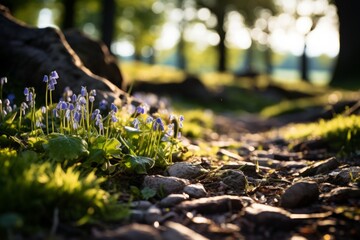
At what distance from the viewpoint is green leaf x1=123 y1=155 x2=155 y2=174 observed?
12.6 feet

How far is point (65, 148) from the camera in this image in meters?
3.54

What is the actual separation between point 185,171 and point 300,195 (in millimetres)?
1179

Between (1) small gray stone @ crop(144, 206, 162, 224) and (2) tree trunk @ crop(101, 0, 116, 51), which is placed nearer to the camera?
(1) small gray stone @ crop(144, 206, 162, 224)

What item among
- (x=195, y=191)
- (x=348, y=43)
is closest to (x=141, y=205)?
(x=195, y=191)

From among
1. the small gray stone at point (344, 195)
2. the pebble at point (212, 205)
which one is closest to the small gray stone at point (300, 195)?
the small gray stone at point (344, 195)

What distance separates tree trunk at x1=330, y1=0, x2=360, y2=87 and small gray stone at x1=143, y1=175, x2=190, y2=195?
22.7 metres

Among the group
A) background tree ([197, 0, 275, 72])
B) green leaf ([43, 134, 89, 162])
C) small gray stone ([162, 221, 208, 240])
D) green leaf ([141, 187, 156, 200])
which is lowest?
green leaf ([141, 187, 156, 200])

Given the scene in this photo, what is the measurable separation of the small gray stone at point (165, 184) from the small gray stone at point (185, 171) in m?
0.33

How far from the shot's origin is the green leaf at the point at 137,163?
12.6 feet

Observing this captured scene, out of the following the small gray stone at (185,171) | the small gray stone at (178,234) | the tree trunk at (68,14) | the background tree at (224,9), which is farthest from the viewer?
the background tree at (224,9)

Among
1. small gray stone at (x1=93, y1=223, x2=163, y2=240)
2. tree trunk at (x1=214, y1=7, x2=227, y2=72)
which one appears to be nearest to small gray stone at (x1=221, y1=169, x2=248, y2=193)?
small gray stone at (x1=93, y1=223, x2=163, y2=240)

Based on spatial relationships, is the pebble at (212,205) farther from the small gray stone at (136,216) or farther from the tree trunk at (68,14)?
the tree trunk at (68,14)

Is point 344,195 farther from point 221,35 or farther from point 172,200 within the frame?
point 221,35

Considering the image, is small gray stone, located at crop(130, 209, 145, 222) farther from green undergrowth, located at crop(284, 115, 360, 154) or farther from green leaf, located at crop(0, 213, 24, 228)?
green undergrowth, located at crop(284, 115, 360, 154)
